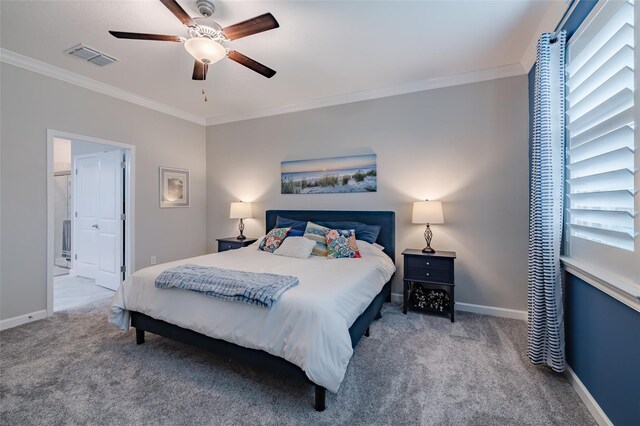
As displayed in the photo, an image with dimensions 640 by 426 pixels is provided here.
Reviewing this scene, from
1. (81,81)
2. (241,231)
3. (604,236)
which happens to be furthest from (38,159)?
(604,236)

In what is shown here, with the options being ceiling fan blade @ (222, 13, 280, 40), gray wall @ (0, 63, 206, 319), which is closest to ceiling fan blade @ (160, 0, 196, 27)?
ceiling fan blade @ (222, 13, 280, 40)

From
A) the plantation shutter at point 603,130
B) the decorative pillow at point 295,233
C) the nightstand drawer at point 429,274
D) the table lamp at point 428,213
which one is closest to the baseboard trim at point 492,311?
the nightstand drawer at point 429,274

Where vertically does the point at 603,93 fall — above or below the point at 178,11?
below

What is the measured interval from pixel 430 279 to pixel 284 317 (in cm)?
195

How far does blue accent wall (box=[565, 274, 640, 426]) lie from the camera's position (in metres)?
1.34

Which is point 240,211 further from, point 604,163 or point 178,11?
point 604,163

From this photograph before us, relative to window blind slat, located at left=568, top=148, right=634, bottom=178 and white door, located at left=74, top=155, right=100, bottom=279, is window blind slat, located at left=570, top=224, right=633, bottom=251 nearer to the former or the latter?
window blind slat, located at left=568, top=148, right=634, bottom=178

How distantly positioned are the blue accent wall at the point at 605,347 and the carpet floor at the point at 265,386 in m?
0.21

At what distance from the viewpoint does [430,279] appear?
10.1 ft

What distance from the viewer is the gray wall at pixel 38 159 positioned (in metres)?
2.85

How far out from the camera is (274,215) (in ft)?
14.2

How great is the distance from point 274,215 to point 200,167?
1761 mm

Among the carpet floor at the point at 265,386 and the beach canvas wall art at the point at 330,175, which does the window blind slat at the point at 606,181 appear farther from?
the beach canvas wall art at the point at 330,175

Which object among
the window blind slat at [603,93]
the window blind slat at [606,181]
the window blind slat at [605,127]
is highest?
the window blind slat at [603,93]
